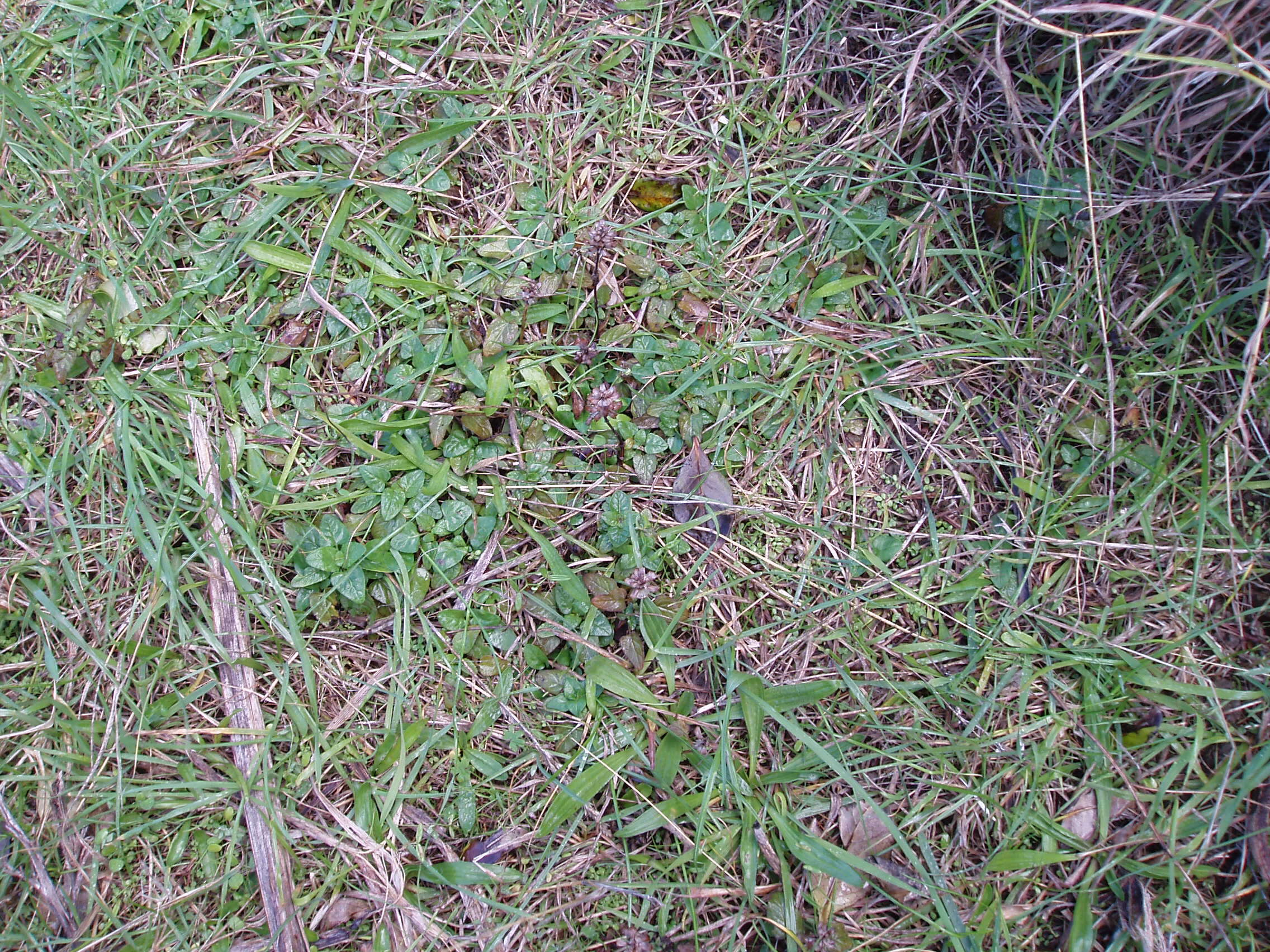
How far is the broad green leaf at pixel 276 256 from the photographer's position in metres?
2.21

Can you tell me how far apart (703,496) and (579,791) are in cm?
83

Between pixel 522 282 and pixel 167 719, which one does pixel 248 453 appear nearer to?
pixel 167 719

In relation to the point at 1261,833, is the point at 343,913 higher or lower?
lower

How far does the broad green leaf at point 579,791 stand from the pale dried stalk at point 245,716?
2.22ft

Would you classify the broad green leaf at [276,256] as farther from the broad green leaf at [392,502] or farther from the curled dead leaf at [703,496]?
the curled dead leaf at [703,496]

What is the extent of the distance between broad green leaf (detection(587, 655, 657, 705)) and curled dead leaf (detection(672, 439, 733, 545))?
42cm

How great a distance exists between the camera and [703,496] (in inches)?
81.7

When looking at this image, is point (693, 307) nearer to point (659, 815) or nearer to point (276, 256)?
point (276, 256)

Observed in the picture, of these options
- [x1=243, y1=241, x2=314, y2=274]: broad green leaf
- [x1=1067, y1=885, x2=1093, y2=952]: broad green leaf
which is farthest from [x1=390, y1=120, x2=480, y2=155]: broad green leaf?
[x1=1067, y1=885, x2=1093, y2=952]: broad green leaf

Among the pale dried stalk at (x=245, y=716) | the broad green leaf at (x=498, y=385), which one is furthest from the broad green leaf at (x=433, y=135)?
the pale dried stalk at (x=245, y=716)

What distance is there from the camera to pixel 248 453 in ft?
7.04

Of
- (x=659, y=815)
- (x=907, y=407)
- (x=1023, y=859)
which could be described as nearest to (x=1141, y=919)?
(x=1023, y=859)

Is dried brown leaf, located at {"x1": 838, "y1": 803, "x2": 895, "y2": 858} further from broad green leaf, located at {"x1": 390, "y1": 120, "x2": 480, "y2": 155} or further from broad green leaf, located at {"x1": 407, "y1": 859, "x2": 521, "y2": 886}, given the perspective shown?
broad green leaf, located at {"x1": 390, "y1": 120, "x2": 480, "y2": 155}

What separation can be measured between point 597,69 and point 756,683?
1837 mm
